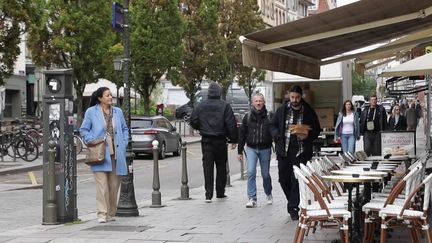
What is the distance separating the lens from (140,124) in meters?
25.3

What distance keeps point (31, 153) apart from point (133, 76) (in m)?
12.0

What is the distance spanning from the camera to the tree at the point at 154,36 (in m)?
33.8

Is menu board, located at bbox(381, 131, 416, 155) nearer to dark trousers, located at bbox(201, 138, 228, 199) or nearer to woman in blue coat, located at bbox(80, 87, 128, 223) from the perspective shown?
dark trousers, located at bbox(201, 138, 228, 199)

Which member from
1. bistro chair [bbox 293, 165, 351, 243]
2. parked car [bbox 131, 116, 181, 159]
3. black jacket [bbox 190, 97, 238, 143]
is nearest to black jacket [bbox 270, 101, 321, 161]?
black jacket [bbox 190, 97, 238, 143]

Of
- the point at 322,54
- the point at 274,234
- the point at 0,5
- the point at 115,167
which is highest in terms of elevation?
the point at 0,5

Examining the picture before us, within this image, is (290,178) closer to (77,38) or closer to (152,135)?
(152,135)

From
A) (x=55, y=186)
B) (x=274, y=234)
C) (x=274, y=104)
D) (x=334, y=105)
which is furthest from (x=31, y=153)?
(x=274, y=234)

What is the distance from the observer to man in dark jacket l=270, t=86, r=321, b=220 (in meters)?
9.84

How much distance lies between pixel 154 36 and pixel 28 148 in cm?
1230

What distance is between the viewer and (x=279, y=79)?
2375cm

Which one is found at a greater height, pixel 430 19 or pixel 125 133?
pixel 430 19

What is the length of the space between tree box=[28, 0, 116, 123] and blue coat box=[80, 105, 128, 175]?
17424mm

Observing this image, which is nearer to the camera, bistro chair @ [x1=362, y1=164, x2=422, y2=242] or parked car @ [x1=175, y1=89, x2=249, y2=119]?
bistro chair @ [x1=362, y1=164, x2=422, y2=242]

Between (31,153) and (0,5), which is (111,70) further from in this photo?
(0,5)
